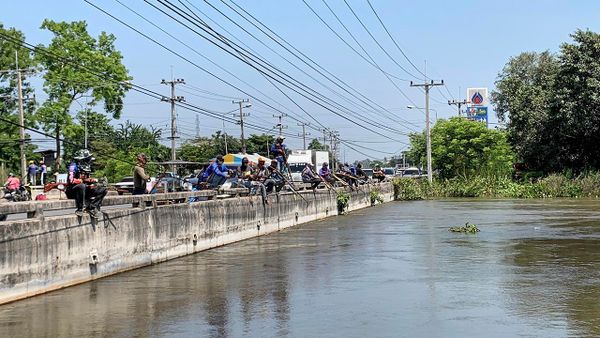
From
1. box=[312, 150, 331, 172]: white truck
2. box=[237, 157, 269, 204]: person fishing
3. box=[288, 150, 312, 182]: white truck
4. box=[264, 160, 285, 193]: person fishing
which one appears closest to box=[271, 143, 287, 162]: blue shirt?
box=[264, 160, 285, 193]: person fishing

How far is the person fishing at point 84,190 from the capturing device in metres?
12.8

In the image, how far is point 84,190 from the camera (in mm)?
12805

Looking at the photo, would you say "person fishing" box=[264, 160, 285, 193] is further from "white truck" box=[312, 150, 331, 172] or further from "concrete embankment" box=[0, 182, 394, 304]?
"white truck" box=[312, 150, 331, 172]

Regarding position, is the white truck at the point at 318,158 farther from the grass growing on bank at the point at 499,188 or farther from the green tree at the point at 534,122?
the green tree at the point at 534,122

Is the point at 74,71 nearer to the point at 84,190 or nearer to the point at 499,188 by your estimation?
the point at 499,188

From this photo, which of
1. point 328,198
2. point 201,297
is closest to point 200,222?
point 201,297

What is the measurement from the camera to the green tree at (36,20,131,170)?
2122 inches

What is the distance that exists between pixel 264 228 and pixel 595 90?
1397 inches

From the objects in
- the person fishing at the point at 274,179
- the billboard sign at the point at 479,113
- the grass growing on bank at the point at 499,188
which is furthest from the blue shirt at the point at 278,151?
the billboard sign at the point at 479,113

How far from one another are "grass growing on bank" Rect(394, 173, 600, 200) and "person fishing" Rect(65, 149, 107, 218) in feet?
124

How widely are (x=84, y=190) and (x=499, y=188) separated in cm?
4318

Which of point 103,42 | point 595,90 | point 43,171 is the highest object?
point 103,42

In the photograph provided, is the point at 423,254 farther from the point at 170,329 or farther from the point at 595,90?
the point at 595,90

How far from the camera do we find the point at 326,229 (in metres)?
24.3
